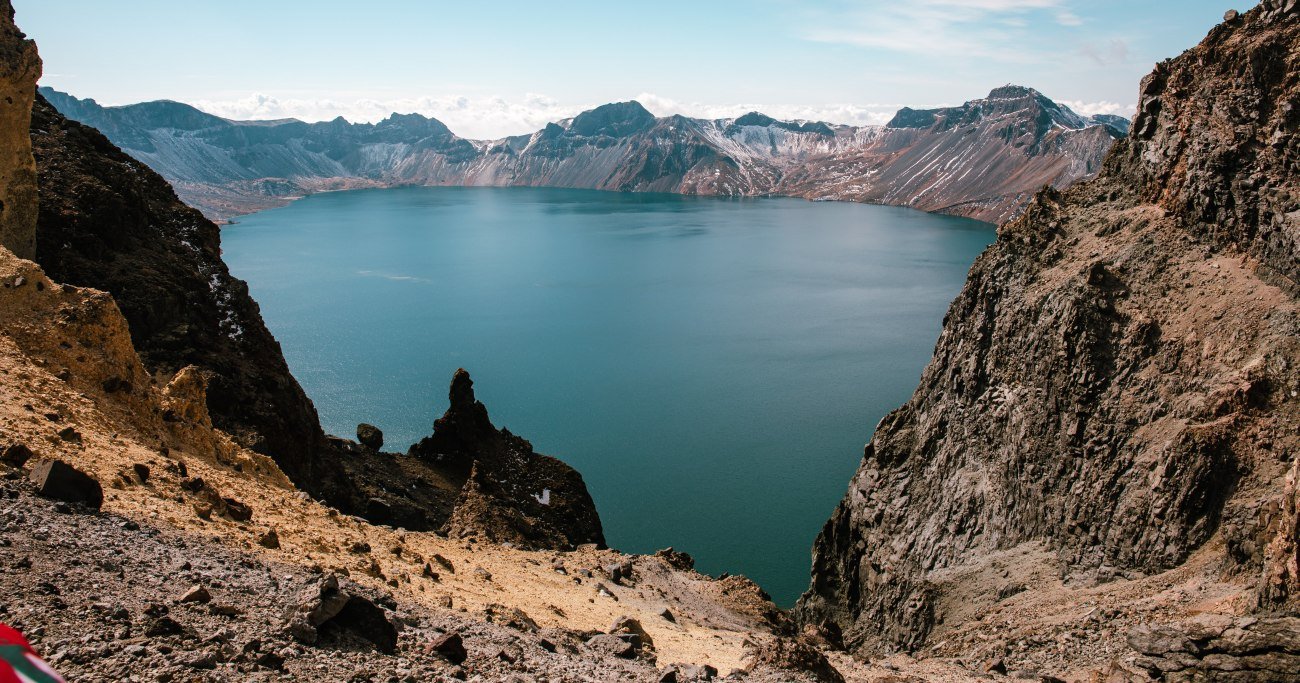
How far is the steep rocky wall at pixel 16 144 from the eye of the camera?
27391mm

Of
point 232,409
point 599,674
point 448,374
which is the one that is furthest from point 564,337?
point 599,674

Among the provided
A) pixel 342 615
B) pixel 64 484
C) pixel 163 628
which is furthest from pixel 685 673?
pixel 64 484

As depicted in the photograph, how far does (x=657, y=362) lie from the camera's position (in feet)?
281

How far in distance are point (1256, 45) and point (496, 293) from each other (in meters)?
107

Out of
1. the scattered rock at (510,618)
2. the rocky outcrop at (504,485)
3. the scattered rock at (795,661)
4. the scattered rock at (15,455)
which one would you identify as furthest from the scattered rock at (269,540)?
the rocky outcrop at (504,485)

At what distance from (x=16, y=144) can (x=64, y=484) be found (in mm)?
20328

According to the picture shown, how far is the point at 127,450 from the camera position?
17.8 meters

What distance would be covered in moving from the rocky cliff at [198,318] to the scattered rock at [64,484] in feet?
49.3

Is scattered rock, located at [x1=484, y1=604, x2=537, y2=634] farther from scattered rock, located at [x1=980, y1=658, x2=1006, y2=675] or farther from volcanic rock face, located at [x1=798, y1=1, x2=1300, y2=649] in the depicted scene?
volcanic rock face, located at [x1=798, y1=1, x2=1300, y2=649]

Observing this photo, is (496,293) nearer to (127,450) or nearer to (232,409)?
(232,409)

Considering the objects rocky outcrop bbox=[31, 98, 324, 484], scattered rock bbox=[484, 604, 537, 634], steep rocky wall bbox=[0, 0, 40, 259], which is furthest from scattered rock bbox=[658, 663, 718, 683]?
steep rocky wall bbox=[0, 0, 40, 259]

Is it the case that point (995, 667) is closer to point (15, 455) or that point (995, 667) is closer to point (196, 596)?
point (196, 596)

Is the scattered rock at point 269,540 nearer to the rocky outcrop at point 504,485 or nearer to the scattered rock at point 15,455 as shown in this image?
the scattered rock at point 15,455

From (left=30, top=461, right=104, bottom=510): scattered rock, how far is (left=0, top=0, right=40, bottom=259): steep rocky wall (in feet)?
57.6
